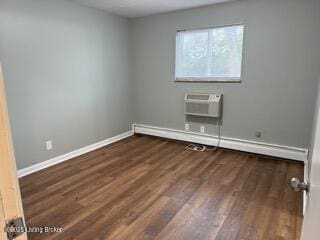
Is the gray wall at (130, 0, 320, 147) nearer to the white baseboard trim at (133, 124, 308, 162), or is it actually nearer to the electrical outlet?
the white baseboard trim at (133, 124, 308, 162)

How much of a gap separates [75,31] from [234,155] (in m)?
3.06

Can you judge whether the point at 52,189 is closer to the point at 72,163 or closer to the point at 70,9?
the point at 72,163

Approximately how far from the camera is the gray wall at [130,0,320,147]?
2959 mm

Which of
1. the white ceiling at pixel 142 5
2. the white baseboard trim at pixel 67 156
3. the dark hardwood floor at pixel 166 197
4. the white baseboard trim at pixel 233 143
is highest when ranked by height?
the white ceiling at pixel 142 5

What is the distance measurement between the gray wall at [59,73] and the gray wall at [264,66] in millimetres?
943

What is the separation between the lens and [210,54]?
11.9ft

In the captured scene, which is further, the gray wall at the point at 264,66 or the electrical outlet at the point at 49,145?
the electrical outlet at the point at 49,145

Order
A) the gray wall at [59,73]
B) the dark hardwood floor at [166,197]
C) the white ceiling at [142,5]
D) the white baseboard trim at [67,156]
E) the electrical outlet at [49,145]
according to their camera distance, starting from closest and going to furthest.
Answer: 1. the dark hardwood floor at [166,197]
2. the gray wall at [59,73]
3. the white baseboard trim at [67,156]
4. the electrical outlet at [49,145]
5. the white ceiling at [142,5]

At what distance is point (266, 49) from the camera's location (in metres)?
3.19

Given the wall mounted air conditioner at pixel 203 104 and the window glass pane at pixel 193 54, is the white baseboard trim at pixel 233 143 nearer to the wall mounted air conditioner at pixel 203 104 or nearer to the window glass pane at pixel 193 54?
the wall mounted air conditioner at pixel 203 104

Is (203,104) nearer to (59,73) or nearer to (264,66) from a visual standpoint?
(264,66)

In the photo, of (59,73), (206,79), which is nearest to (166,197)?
(206,79)

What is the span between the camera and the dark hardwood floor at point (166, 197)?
1.87 metres

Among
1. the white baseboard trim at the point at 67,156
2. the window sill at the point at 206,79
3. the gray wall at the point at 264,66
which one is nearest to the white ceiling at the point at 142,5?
the gray wall at the point at 264,66
